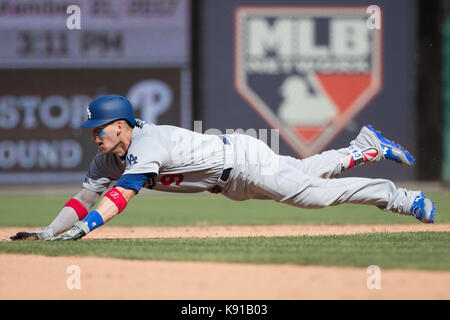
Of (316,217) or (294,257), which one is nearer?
(294,257)

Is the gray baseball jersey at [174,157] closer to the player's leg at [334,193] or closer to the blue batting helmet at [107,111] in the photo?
the blue batting helmet at [107,111]

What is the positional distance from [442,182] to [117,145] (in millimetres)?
8663

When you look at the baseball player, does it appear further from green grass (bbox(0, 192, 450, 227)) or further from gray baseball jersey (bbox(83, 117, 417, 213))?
green grass (bbox(0, 192, 450, 227))

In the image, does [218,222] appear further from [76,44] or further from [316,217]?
[76,44]

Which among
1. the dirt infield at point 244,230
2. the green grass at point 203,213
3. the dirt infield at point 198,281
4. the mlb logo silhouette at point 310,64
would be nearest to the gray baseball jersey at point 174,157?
the dirt infield at point 198,281

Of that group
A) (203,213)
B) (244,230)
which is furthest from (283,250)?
(203,213)

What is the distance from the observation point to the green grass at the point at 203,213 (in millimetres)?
7922

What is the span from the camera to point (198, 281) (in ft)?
11.8

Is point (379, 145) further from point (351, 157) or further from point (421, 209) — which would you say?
point (421, 209)

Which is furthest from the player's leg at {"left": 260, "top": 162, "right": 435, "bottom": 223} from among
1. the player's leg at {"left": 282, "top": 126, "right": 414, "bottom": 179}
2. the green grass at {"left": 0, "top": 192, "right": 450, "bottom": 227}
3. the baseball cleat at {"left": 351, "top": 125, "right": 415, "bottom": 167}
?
the green grass at {"left": 0, "top": 192, "right": 450, "bottom": 227}

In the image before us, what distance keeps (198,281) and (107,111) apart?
1.52 meters

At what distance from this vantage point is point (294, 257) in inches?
167

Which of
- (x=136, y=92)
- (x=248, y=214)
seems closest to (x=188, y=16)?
(x=136, y=92)

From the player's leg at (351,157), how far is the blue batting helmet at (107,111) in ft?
3.92
